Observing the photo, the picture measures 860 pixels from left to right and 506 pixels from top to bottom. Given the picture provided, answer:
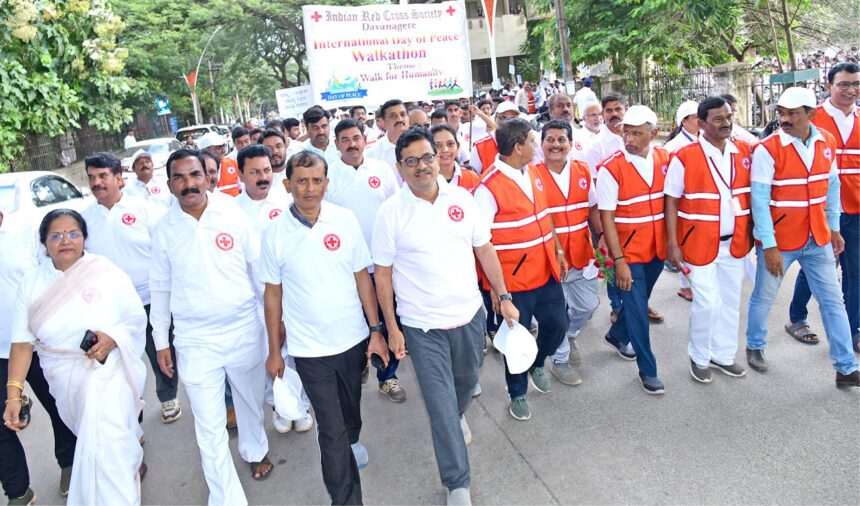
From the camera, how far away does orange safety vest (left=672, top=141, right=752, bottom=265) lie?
3.99 m

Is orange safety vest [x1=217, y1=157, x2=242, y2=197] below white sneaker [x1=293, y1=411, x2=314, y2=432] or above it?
above

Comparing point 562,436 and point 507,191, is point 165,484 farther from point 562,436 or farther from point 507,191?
point 507,191

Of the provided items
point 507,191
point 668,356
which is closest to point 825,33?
point 668,356

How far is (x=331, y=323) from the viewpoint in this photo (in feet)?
10.1

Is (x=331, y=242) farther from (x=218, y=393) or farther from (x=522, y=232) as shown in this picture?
Result: (x=522, y=232)

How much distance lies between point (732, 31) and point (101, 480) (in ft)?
49.8

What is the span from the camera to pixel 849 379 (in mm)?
3861

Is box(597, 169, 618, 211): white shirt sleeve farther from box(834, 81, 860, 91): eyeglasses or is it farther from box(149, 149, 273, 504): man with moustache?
box(149, 149, 273, 504): man with moustache

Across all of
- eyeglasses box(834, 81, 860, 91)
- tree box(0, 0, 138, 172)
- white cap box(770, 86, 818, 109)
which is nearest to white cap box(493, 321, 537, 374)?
white cap box(770, 86, 818, 109)

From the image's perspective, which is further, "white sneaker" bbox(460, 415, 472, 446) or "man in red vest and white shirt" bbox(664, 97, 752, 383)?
"man in red vest and white shirt" bbox(664, 97, 752, 383)

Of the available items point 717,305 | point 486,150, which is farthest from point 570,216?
point 486,150

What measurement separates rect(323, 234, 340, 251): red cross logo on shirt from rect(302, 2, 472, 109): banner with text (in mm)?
3545

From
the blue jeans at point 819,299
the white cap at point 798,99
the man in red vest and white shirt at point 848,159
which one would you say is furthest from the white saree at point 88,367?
the man in red vest and white shirt at point 848,159

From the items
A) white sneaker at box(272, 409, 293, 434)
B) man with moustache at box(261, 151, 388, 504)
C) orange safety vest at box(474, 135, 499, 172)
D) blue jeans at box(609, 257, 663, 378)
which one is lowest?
white sneaker at box(272, 409, 293, 434)
